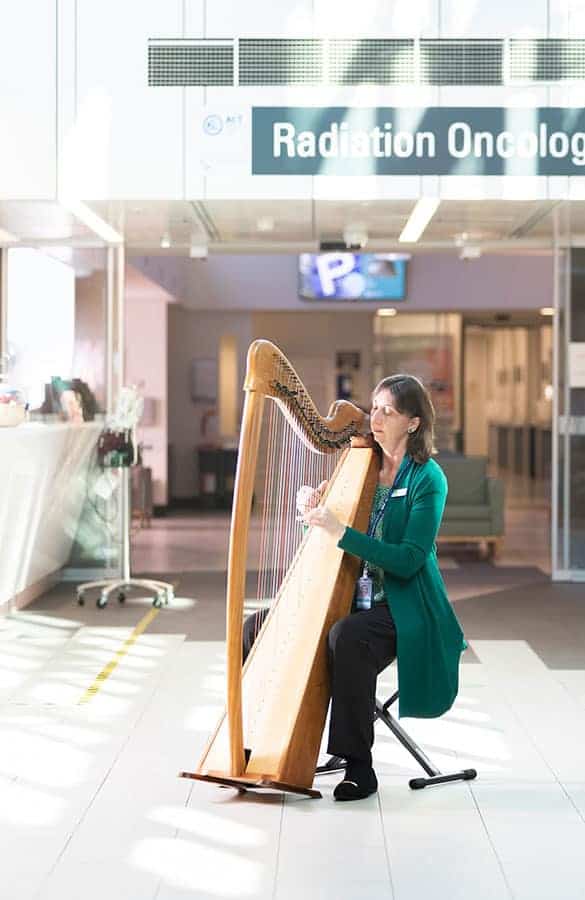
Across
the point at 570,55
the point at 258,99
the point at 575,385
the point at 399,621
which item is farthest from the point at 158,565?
the point at 399,621

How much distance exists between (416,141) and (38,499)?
289 centimetres

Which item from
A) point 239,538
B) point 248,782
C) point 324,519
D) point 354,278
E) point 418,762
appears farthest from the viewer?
point 354,278

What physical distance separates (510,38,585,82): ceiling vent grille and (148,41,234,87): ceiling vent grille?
1.58 m

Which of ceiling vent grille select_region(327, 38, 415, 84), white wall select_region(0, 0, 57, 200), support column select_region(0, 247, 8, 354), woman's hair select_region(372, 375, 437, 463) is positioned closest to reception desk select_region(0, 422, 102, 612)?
support column select_region(0, 247, 8, 354)

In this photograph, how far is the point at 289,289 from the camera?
16.1 meters

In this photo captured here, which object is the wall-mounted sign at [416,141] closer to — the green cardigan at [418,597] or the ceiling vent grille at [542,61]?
the ceiling vent grille at [542,61]

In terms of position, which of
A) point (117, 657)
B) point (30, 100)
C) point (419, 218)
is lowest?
point (117, 657)

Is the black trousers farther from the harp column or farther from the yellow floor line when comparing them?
the yellow floor line

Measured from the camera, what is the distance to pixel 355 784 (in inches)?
156

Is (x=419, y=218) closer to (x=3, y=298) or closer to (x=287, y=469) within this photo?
(x=3, y=298)

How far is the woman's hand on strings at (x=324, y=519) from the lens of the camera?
3.81m

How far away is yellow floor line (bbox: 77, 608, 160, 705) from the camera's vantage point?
18.2 feet

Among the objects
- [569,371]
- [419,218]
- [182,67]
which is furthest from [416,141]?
[569,371]

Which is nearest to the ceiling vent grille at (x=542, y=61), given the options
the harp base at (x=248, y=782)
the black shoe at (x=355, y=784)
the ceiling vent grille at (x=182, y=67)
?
the ceiling vent grille at (x=182, y=67)
